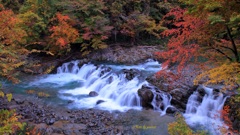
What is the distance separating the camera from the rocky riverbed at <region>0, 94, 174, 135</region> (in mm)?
8453

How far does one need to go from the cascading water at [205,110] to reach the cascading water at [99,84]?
2657mm

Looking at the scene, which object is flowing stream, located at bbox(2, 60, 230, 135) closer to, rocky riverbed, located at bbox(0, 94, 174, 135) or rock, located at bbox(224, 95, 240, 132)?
rock, located at bbox(224, 95, 240, 132)

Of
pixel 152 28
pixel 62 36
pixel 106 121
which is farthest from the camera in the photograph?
pixel 152 28

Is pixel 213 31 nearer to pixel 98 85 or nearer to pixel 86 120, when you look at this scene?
pixel 86 120

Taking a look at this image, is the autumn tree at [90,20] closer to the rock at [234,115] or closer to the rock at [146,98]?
the rock at [146,98]

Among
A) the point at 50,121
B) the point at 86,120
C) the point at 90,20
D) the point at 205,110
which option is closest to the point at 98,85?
the point at 86,120

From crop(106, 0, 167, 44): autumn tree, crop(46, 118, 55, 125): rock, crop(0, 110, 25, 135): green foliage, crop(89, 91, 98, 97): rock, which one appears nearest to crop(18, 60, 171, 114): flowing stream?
crop(89, 91, 98, 97): rock

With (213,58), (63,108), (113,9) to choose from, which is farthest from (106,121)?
(113,9)

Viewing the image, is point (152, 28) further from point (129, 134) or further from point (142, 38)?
point (129, 134)

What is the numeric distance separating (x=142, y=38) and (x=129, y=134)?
681 inches

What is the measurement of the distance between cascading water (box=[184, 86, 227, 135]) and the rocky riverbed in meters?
1.06

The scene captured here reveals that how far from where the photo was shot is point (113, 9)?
20484mm

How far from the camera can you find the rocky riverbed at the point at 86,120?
8.45 meters

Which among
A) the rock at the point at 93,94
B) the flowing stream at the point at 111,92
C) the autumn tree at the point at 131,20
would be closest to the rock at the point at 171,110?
the flowing stream at the point at 111,92
